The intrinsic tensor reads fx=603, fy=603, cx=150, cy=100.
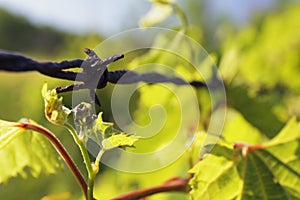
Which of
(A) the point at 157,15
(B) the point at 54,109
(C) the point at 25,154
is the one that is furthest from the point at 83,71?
(A) the point at 157,15

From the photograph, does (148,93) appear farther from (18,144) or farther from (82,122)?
(82,122)

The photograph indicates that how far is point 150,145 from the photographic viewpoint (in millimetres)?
1211

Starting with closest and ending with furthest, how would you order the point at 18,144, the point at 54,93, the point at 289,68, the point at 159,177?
the point at 54,93 < the point at 18,144 < the point at 159,177 < the point at 289,68

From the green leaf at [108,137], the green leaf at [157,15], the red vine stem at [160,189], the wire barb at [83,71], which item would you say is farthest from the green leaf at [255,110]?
the green leaf at [108,137]

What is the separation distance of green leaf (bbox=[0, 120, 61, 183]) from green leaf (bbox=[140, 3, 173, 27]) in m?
0.43

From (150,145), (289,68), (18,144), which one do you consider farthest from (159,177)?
(289,68)

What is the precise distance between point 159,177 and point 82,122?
683mm

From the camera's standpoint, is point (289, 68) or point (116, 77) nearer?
point (116, 77)

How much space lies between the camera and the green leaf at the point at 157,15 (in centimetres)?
119

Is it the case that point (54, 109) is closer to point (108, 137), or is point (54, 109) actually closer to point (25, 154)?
point (108, 137)

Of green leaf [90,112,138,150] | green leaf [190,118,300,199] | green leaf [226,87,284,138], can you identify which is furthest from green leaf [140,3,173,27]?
green leaf [90,112,138,150]

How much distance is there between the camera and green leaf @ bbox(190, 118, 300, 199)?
2.75 ft

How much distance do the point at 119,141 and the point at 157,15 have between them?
0.60 metres

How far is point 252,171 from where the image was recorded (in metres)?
0.90
